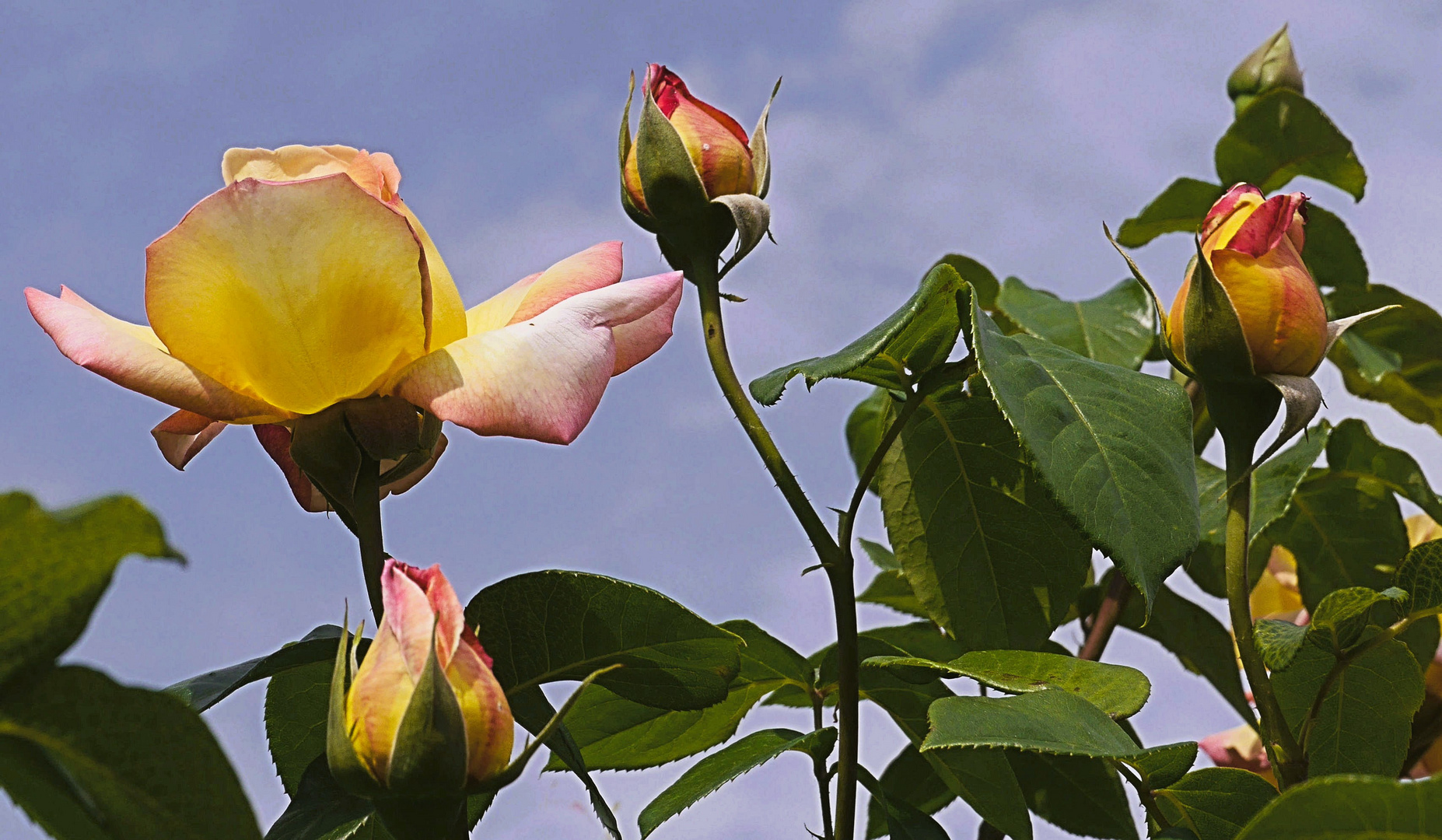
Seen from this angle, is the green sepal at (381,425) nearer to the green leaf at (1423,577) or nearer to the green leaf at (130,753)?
the green leaf at (130,753)

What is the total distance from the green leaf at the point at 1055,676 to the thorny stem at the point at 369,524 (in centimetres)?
30

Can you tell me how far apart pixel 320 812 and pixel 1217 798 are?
523mm

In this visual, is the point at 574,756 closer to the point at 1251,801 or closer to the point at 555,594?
the point at 555,594

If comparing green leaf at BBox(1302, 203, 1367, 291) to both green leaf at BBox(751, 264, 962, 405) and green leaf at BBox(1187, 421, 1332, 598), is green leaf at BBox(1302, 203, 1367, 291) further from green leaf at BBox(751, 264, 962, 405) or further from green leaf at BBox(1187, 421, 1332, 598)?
green leaf at BBox(751, 264, 962, 405)

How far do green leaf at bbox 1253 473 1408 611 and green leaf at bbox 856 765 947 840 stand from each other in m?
0.68

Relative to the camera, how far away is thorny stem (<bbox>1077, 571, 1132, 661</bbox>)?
48.4 inches

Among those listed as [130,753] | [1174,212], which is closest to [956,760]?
[130,753]

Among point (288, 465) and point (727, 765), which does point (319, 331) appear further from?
point (727, 765)

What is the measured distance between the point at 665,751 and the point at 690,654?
278mm

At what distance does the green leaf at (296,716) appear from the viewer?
0.78m

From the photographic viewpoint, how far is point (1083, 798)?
1.00m

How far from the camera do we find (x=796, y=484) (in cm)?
77

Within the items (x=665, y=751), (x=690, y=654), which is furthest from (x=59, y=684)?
(x=665, y=751)

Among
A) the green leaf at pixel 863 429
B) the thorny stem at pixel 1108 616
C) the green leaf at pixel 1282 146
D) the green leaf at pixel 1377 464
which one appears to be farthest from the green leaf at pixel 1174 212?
the thorny stem at pixel 1108 616
